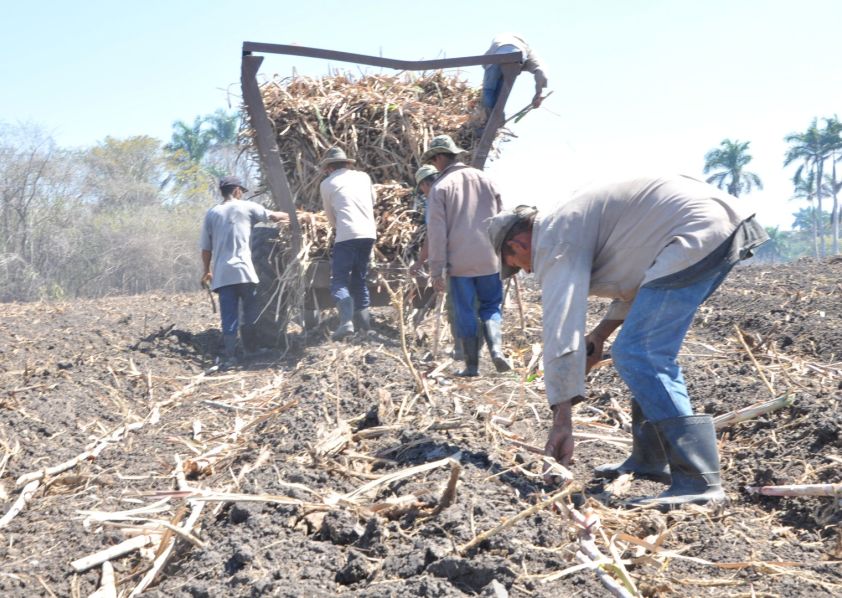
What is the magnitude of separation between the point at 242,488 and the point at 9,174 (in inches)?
1133

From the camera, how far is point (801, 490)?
364cm

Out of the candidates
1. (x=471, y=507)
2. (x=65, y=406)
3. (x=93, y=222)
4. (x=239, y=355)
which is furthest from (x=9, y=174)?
(x=471, y=507)

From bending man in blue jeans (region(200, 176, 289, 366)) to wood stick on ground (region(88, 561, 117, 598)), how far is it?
505 centimetres

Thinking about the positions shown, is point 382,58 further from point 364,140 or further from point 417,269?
point 417,269

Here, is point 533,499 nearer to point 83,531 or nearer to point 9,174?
point 83,531

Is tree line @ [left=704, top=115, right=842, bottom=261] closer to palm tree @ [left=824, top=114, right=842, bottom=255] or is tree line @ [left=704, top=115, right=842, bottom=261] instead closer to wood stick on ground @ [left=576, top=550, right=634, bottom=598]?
palm tree @ [left=824, top=114, right=842, bottom=255]

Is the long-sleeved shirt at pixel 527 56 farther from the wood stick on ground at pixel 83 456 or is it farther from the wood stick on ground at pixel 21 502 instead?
the wood stick on ground at pixel 21 502

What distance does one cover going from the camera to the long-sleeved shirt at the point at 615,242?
3.58 metres

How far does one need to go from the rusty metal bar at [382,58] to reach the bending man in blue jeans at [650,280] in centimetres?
391

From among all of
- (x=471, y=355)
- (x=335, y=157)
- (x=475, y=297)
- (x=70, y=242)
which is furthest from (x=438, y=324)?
(x=70, y=242)

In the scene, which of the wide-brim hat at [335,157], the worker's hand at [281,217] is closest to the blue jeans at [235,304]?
the worker's hand at [281,217]

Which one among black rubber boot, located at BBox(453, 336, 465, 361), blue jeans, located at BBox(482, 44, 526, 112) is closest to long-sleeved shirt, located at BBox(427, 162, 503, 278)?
black rubber boot, located at BBox(453, 336, 465, 361)

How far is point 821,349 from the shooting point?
7.36m

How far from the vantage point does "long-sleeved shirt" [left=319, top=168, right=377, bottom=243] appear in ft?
24.5
